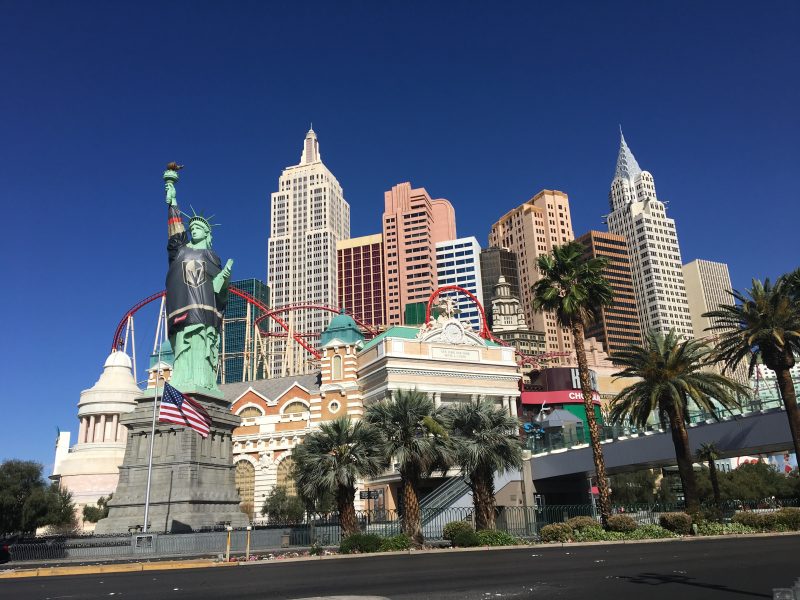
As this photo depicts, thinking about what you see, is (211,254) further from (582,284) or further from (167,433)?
(582,284)

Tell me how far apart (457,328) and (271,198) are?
14438 centimetres

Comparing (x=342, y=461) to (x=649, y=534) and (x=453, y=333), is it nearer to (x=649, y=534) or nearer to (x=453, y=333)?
(x=649, y=534)

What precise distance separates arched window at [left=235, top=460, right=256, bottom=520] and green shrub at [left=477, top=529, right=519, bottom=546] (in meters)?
37.0

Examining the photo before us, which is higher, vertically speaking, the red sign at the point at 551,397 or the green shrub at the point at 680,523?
the red sign at the point at 551,397

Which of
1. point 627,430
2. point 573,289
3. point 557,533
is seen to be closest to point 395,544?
point 557,533

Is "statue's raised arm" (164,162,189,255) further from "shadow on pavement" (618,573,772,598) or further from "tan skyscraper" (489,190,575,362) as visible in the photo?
"tan skyscraper" (489,190,575,362)

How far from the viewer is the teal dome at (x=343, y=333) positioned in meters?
62.2

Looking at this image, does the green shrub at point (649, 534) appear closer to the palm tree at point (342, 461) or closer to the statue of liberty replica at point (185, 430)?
the palm tree at point (342, 461)

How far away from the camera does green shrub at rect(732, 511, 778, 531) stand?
31406 millimetres

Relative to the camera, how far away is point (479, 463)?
31422mm

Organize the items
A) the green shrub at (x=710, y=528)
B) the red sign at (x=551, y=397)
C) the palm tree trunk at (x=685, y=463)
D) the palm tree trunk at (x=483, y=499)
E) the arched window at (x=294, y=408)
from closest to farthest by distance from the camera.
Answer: the green shrub at (x=710, y=528) < the palm tree trunk at (x=483, y=499) < the palm tree trunk at (x=685, y=463) < the arched window at (x=294, y=408) < the red sign at (x=551, y=397)

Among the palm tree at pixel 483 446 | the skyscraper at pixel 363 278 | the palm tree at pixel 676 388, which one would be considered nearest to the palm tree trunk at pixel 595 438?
the palm tree at pixel 676 388

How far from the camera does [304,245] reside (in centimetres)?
18575

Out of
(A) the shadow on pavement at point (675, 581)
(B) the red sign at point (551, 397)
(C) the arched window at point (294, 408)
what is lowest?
(A) the shadow on pavement at point (675, 581)
